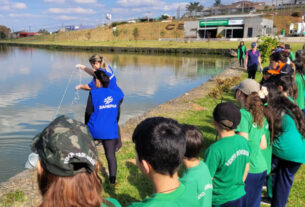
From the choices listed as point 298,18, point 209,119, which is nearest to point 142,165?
point 209,119

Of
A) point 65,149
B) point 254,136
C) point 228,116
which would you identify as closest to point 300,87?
point 254,136

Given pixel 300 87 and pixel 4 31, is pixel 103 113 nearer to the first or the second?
pixel 300 87

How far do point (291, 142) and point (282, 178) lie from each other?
20.2 inches

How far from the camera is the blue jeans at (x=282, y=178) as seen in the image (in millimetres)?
3199

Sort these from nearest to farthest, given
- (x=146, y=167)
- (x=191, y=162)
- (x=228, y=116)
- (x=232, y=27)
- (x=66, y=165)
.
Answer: (x=66, y=165) < (x=146, y=167) < (x=191, y=162) < (x=228, y=116) < (x=232, y=27)

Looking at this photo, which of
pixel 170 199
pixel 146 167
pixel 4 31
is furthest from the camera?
pixel 4 31

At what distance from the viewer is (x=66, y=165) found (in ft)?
3.99

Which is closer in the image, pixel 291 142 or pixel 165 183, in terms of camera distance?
pixel 165 183

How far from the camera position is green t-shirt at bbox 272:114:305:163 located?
10.0 ft

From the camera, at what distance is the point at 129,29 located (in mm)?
78875

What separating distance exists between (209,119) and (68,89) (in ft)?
30.7

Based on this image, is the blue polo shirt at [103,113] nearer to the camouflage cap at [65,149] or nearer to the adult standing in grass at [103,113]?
the adult standing in grass at [103,113]

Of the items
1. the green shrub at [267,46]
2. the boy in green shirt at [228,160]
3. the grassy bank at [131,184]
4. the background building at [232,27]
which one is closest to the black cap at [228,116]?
the boy in green shirt at [228,160]

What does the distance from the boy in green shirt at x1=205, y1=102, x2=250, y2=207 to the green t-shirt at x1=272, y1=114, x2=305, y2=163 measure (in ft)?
3.01
